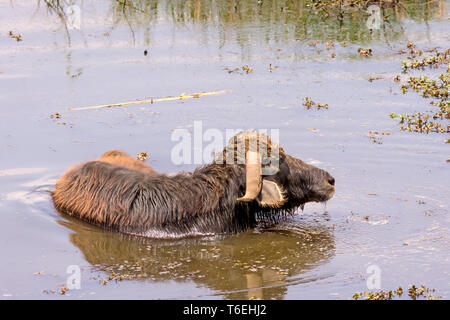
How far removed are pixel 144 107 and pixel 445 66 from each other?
4.65 meters

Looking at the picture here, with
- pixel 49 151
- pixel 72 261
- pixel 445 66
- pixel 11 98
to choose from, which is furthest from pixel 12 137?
pixel 445 66

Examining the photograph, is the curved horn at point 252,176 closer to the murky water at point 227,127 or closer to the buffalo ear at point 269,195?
the buffalo ear at point 269,195

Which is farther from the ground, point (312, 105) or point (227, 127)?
point (312, 105)

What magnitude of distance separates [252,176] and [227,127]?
2867mm

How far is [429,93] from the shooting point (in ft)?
40.0

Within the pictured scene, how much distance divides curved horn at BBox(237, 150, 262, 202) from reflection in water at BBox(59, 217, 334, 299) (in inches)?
21.6

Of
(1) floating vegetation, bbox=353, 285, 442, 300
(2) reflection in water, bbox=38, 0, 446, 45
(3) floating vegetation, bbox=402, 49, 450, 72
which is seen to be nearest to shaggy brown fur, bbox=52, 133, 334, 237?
(1) floating vegetation, bbox=353, 285, 442, 300

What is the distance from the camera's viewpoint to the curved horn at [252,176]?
8.23m

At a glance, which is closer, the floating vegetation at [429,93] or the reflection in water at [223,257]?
the reflection in water at [223,257]

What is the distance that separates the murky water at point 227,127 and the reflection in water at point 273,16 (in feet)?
0.15
